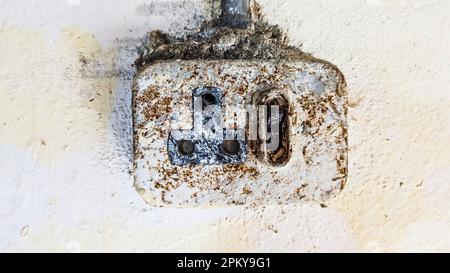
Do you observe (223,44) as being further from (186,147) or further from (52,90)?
(52,90)

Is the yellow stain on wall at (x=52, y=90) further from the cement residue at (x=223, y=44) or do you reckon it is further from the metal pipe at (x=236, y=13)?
the metal pipe at (x=236, y=13)

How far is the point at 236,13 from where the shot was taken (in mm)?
928

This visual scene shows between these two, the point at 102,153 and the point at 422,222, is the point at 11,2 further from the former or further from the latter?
the point at 422,222

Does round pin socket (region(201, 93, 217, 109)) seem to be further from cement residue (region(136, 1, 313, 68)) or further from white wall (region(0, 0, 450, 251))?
white wall (region(0, 0, 450, 251))

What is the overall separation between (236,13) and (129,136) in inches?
12.0

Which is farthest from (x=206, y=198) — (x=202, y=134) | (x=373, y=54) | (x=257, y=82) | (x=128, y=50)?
(x=373, y=54)

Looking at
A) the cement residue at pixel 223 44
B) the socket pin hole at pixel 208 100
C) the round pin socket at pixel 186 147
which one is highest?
the cement residue at pixel 223 44

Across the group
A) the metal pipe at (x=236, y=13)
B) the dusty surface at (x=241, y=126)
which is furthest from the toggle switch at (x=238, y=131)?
the metal pipe at (x=236, y=13)

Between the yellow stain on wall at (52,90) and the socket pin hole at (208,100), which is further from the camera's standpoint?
the yellow stain on wall at (52,90)

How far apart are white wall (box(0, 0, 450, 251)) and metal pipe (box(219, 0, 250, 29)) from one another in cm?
5

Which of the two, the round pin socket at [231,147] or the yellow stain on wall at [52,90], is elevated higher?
the yellow stain on wall at [52,90]

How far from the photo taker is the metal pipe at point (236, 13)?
3.03 ft

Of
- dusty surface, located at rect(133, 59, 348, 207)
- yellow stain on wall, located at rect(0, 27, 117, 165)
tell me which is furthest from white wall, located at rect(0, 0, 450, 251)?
dusty surface, located at rect(133, 59, 348, 207)

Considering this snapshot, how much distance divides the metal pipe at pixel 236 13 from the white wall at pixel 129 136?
52mm
